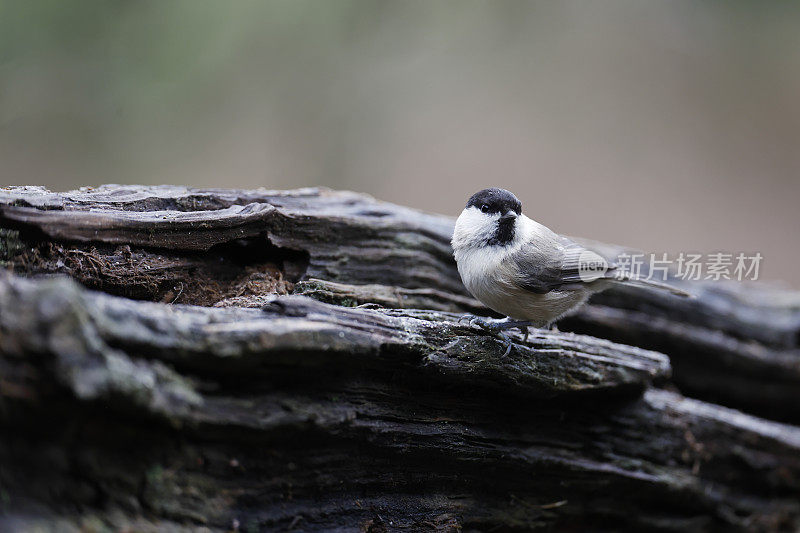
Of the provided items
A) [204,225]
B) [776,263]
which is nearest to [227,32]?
[204,225]

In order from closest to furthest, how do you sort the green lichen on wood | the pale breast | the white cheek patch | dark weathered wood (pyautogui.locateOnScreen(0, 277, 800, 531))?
1. dark weathered wood (pyautogui.locateOnScreen(0, 277, 800, 531))
2. the green lichen on wood
3. the pale breast
4. the white cheek patch

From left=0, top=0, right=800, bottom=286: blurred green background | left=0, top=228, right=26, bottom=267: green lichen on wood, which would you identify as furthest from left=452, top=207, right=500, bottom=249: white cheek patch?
left=0, top=0, right=800, bottom=286: blurred green background

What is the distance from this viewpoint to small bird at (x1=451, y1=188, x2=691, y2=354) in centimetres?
341

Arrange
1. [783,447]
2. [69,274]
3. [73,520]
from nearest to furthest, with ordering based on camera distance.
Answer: [73,520]
[69,274]
[783,447]

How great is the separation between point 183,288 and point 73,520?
1.54m

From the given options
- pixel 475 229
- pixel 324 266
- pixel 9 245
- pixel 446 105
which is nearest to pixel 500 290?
pixel 475 229

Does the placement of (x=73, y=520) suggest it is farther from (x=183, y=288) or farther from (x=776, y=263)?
(x=776, y=263)

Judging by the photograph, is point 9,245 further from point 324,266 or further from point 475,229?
point 475,229

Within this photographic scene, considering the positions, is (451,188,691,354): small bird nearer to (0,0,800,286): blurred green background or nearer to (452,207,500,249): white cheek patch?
(452,207,500,249): white cheek patch

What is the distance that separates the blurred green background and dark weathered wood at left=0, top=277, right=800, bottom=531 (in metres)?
5.69

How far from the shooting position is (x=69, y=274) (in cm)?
288

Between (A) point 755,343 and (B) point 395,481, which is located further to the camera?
(A) point 755,343

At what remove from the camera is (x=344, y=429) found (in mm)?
2678

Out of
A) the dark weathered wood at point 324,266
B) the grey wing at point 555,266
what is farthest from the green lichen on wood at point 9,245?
the grey wing at point 555,266
